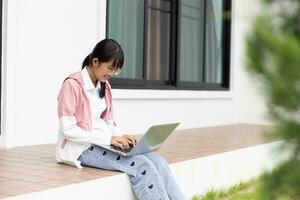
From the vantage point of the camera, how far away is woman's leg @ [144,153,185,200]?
301cm

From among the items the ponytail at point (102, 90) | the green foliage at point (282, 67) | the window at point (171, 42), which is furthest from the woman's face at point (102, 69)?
the green foliage at point (282, 67)

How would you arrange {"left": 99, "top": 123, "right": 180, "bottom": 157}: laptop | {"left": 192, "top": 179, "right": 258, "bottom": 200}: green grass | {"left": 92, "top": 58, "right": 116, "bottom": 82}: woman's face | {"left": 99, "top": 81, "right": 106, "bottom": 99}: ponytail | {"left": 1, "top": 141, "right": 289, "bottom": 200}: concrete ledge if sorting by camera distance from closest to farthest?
{"left": 1, "top": 141, "right": 289, "bottom": 200}: concrete ledge → {"left": 99, "top": 123, "right": 180, "bottom": 157}: laptop → {"left": 92, "top": 58, "right": 116, "bottom": 82}: woman's face → {"left": 99, "top": 81, "right": 106, "bottom": 99}: ponytail → {"left": 192, "top": 179, "right": 258, "bottom": 200}: green grass

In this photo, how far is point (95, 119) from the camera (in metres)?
3.24

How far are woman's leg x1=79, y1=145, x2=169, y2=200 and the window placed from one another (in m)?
2.24

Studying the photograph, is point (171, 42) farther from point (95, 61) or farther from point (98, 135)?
point (98, 135)

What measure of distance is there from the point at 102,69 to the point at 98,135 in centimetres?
40

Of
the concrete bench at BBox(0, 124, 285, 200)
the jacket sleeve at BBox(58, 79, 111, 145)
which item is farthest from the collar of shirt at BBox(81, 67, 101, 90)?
the concrete bench at BBox(0, 124, 285, 200)

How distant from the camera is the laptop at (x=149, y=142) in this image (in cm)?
285

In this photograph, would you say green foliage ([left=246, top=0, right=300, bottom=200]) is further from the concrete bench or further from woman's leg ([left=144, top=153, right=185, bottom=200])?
woman's leg ([left=144, top=153, right=185, bottom=200])

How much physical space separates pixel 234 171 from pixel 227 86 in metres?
3.26

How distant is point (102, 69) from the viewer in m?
3.14

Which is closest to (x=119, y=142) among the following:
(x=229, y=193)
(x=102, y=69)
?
(x=102, y=69)

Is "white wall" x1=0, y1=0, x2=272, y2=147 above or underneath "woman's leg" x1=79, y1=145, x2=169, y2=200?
above

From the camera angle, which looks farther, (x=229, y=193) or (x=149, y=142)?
(x=229, y=193)
